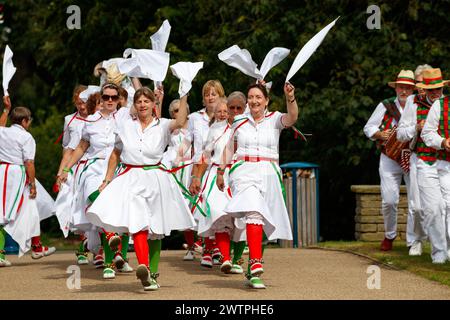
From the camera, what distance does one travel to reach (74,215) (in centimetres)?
1312

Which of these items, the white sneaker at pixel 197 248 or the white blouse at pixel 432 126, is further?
the white sneaker at pixel 197 248

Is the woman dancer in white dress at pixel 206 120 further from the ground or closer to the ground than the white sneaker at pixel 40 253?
further from the ground

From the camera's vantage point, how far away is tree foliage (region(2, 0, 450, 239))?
2038 cm

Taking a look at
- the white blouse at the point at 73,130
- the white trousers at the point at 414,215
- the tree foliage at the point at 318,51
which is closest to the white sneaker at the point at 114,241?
the white blouse at the point at 73,130

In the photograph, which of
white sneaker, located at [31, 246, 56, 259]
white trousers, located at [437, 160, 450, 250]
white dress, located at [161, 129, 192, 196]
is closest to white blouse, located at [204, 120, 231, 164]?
white dress, located at [161, 129, 192, 196]

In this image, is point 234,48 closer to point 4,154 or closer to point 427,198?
point 427,198

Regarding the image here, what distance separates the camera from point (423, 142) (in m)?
13.3

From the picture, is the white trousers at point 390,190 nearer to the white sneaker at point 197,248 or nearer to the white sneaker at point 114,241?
the white sneaker at point 197,248

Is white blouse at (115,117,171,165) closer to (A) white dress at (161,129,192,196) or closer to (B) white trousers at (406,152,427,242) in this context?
(A) white dress at (161,129,192,196)

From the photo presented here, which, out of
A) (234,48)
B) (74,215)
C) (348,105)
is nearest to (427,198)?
(234,48)

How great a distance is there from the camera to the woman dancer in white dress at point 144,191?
10797mm

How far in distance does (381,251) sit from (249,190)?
4.37 metres

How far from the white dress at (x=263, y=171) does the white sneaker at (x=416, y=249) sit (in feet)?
11.3

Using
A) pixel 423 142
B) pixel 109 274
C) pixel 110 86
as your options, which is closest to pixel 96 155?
pixel 110 86
